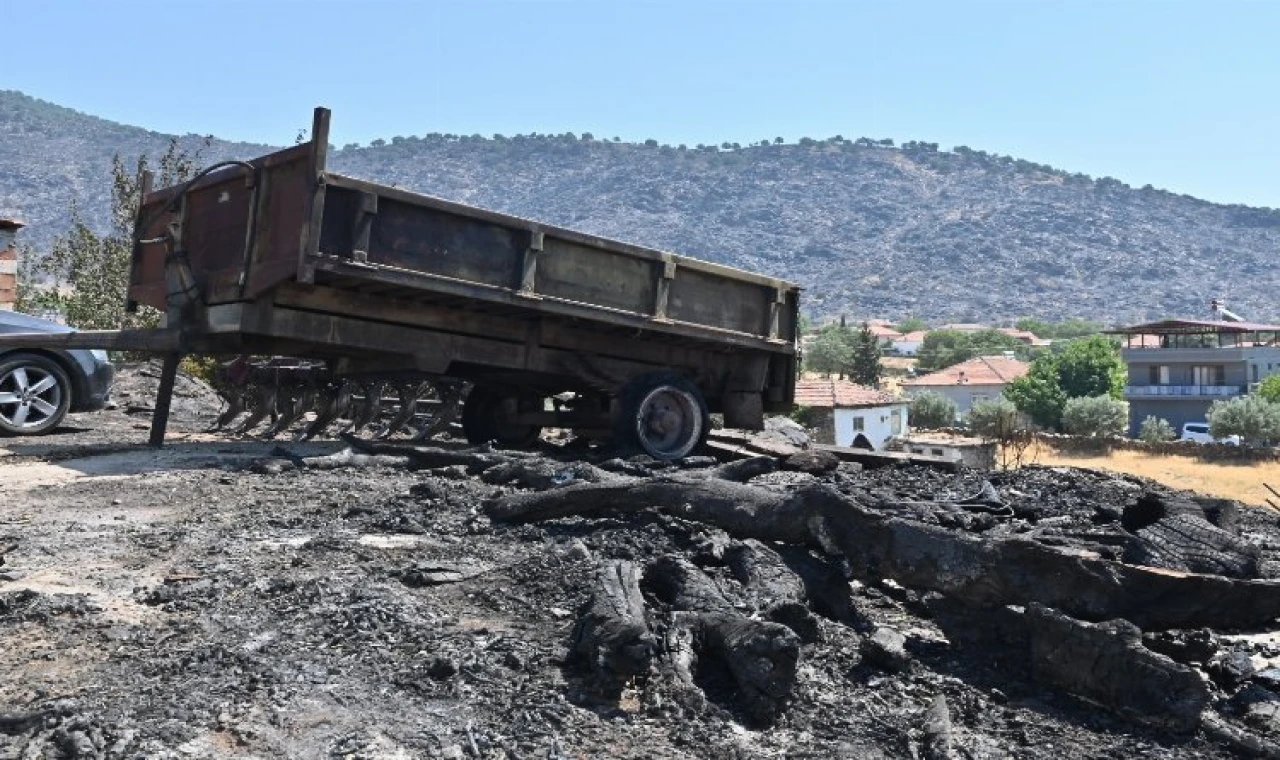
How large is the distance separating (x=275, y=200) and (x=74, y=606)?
4394 mm

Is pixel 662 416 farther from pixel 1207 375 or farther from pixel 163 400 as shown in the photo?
pixel 1207 375

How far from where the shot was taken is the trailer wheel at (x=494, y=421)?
36.2 ft

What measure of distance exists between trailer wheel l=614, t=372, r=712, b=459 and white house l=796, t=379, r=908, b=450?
3364cm

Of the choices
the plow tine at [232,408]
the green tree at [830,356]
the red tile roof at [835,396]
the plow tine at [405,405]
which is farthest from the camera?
the green tree at [830,356]

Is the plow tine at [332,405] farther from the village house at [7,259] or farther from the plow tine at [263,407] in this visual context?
the village house at [7,259]

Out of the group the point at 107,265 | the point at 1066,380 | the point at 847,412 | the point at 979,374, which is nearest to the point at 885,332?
the point at 979,374

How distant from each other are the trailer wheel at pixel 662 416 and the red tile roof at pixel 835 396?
36.3 m

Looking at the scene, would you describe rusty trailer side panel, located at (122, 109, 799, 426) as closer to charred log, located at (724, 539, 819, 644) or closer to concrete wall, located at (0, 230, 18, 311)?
charred log, located at (724, 539, 819, 644)

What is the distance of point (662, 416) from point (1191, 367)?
80024 mm

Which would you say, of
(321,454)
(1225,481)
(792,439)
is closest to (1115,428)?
(1225,481)

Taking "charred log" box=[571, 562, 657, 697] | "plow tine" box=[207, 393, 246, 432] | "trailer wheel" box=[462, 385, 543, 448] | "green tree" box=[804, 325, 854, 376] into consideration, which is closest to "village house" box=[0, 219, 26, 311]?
"plow tine" box=[207, 393, 246, 432]

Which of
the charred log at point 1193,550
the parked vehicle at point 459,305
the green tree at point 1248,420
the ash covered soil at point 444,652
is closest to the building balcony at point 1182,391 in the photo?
the green tree at point 1248,420

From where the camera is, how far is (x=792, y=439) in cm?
1298

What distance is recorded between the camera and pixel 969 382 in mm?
94812
